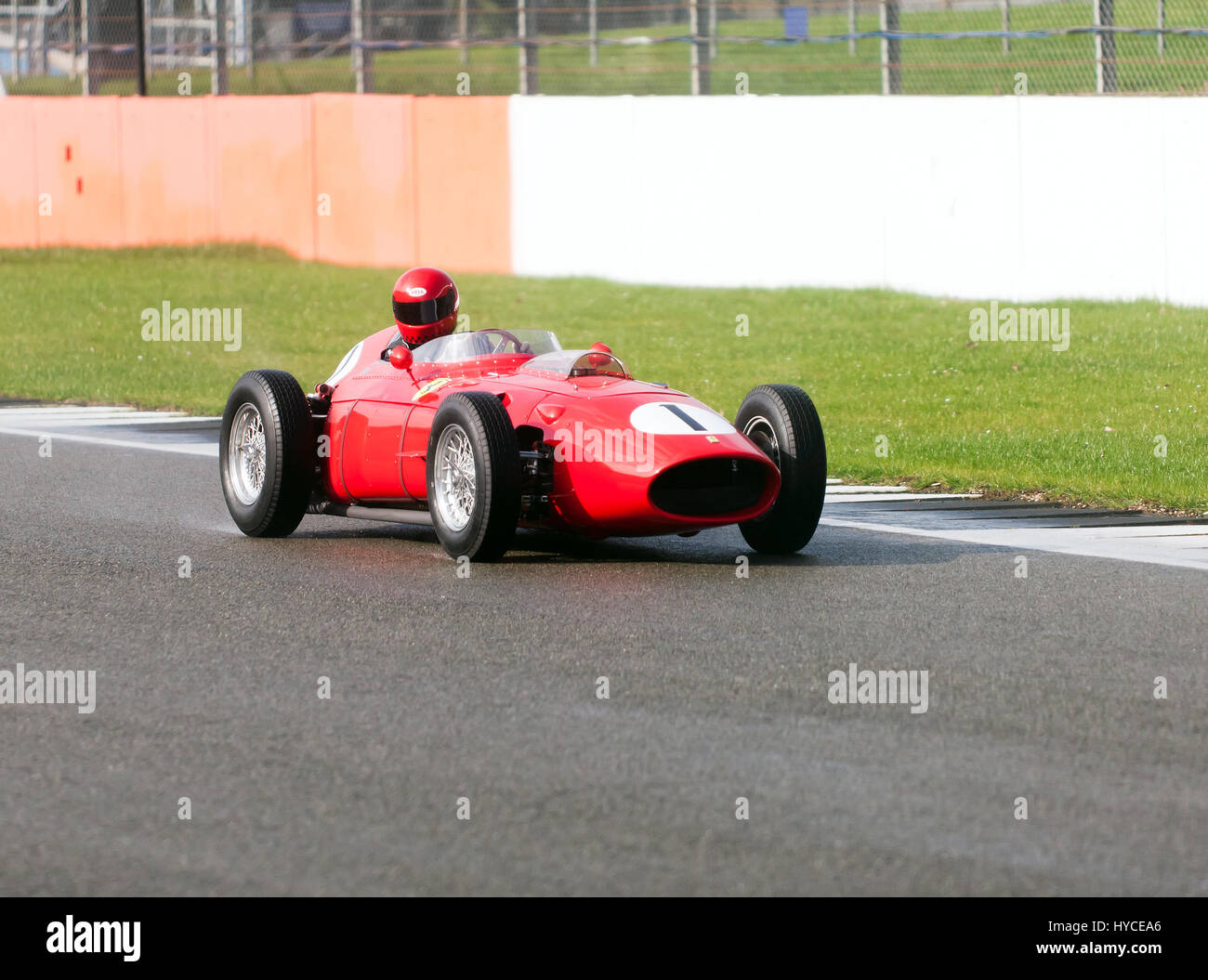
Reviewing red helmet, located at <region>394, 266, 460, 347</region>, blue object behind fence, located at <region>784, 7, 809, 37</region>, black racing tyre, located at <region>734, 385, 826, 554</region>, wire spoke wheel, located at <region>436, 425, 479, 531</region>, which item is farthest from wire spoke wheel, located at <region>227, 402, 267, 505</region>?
blue object behind fence, located at <region>784, 7, 809, 37</region>

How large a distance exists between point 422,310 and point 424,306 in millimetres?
30

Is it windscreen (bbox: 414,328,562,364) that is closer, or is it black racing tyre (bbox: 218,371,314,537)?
black racing tyre (bbox: 218,371,314,537)

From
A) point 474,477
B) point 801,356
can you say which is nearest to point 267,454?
point 474,477

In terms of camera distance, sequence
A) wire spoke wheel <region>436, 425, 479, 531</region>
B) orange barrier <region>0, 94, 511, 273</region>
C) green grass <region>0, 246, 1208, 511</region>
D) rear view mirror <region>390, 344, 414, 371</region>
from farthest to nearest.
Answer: orange barrier <region>0, 94, 511, 273</region> → green grass <region>0, 246, 1208, 511</region> → rear view mirror <region>390, 344, 414, 371</region> → wire spoke wheel <region>436, 425, 479, 531</region>

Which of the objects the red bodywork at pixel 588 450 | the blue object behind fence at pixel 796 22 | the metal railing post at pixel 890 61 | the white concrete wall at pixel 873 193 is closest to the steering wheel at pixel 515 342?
the red bodywork at pixel 588 450

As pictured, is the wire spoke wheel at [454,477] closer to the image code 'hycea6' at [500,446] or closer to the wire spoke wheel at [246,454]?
the image code 'hycea6' at [500,446]

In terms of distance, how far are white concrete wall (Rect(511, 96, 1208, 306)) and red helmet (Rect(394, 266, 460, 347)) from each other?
9959mm

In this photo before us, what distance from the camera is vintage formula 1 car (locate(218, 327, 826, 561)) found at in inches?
371

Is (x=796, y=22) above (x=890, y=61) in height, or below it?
above

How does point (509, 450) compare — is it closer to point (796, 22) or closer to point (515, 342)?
point (515, 342)

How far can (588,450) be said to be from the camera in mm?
9453

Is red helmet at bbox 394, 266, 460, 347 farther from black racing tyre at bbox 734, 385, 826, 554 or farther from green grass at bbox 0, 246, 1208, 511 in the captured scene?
green grass at bbox 0, 246, 1208, 511

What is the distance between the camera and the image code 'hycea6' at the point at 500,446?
9422 millimetres
